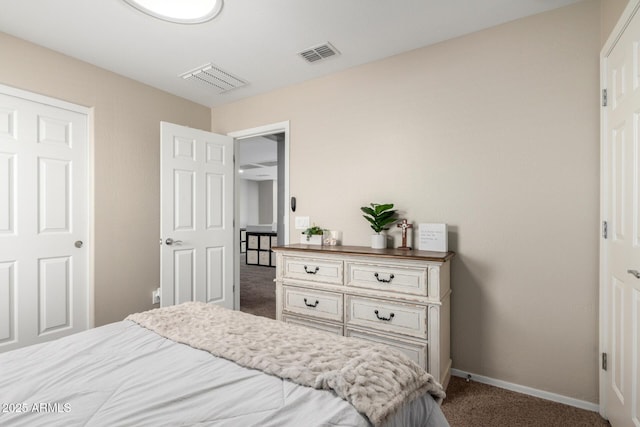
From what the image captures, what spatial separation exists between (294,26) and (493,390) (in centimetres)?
291

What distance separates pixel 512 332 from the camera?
7.15 ft

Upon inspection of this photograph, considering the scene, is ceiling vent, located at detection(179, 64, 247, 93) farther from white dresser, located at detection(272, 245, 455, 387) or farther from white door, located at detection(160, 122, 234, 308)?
white dresser, located at detection(272, 245, 455, 387)

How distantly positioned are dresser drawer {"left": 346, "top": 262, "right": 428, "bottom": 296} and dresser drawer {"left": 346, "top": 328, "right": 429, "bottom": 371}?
0.32 m

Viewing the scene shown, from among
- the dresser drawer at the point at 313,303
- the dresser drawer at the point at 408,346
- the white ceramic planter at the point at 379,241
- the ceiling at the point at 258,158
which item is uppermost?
the ceiling at the point at 258,158

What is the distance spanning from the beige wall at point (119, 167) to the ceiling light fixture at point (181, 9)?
1.19 metres

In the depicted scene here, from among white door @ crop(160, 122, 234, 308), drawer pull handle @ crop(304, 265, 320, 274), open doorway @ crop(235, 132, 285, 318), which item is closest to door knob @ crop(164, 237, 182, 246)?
white door @ crop(160, 122, 234, 308)

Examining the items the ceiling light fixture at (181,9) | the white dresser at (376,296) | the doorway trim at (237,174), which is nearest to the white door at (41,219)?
the ceiling light fixture at (181,9)

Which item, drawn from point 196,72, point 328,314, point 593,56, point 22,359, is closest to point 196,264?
point 328,314

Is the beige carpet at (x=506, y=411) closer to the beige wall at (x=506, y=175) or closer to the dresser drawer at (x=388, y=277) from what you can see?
the beige wall at (x=506, y=175)

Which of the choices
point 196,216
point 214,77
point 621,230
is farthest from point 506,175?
point 196,216

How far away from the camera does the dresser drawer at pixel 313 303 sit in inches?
93.0

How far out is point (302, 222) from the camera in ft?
10.3

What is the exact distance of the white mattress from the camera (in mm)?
805

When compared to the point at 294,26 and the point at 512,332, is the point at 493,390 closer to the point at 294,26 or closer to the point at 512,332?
the point at 512,332
